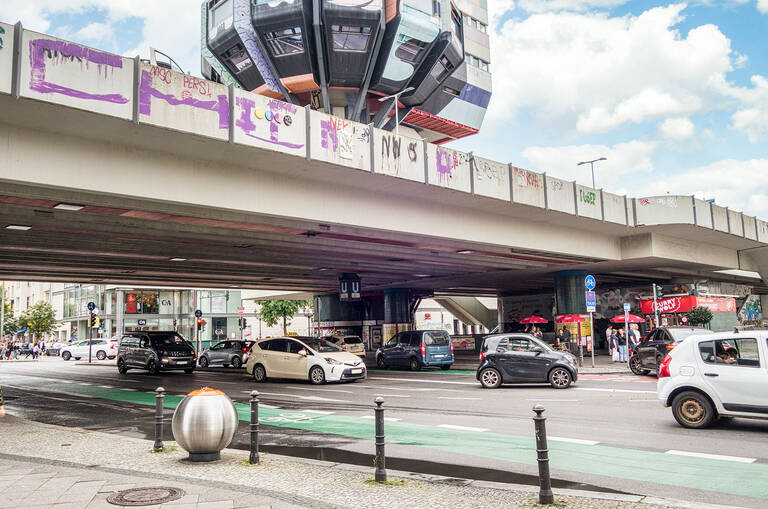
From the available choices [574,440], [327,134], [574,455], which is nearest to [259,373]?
[327,134]

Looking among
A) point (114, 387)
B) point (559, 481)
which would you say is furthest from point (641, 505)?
point (114, 387)

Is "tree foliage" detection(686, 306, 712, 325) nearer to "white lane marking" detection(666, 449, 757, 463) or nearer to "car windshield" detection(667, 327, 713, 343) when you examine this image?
"car windshield" detection(667, 327, 713, 343)

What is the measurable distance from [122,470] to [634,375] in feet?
62.1

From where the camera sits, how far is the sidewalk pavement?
5.88 meters

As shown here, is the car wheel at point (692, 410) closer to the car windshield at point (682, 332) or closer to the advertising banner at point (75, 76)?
the car windshield at point (682, 332)

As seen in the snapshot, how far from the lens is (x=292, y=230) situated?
1945 centimetres

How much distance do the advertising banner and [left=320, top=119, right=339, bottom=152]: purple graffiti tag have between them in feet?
15.8

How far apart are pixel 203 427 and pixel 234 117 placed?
7.99 m

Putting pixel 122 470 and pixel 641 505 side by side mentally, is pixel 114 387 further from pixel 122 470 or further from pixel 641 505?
pixel 641 505

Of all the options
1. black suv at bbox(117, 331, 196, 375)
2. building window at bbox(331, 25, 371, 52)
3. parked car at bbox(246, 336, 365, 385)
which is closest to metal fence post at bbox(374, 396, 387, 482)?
parked car at bbox(246, 336, 365, 385)

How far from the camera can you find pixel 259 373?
22281 millimetres

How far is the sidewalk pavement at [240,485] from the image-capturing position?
5.88 meters

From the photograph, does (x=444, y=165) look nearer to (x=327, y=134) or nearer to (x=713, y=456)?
(x=327, y=134)

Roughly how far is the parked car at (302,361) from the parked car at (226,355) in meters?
11.5
